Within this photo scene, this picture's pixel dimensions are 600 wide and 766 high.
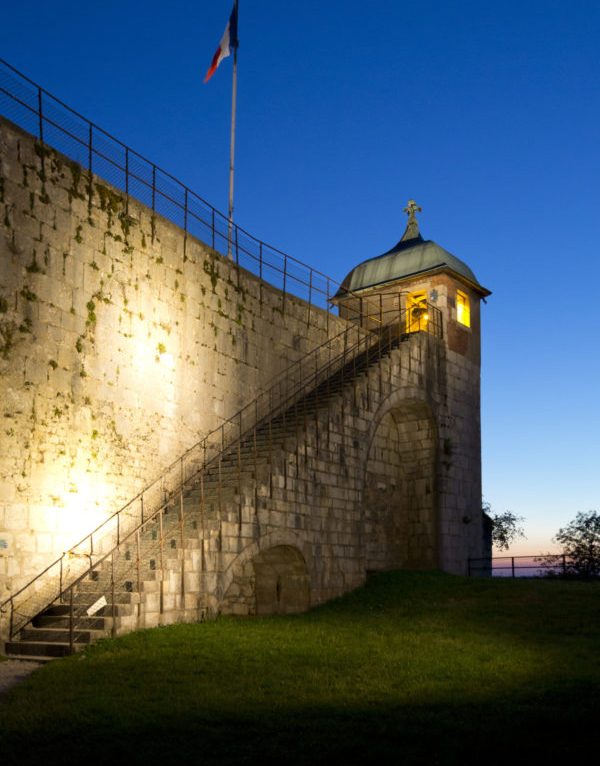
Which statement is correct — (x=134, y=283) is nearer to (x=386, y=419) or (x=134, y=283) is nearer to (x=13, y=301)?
(x=13, y=301)

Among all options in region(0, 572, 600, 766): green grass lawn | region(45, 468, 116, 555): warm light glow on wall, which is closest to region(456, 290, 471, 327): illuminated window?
region(0, 572, 600, 766): green grass lawn

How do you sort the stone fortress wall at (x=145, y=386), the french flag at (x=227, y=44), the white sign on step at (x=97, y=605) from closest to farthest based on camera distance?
1. the white sign on step at (x=97, y=605)
2. the stone fortress wall at (x=145, y=386)
3. the french flag at (x=227, y=44)

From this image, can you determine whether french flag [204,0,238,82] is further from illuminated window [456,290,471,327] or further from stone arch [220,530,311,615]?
stone arch [220,530,311,615]

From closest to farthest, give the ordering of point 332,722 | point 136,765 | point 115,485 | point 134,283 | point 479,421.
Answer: point 136,765 → point 332,722 → point 115,485 → point 134,283 → point 479,421

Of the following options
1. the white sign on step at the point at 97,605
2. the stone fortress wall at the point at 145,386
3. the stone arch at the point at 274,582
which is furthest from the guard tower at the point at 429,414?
the white sign on step at the point at 97,605

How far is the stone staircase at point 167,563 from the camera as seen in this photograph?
10.8 m

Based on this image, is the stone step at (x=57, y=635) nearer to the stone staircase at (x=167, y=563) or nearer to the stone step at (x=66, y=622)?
the stone staircase at (x=167, y=563)

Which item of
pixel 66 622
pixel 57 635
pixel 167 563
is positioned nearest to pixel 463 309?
pixel 167 563

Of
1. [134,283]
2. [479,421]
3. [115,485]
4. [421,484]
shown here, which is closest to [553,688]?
[115,485]

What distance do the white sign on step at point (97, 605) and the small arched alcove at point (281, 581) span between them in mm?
4750

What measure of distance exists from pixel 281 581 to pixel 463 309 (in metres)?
11.3

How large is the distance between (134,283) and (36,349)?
111 inches

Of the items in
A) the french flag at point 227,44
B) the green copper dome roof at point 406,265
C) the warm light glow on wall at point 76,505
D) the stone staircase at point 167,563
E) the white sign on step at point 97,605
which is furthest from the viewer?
the green copper dome roof at point 406,265

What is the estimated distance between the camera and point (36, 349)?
12.4 metres
